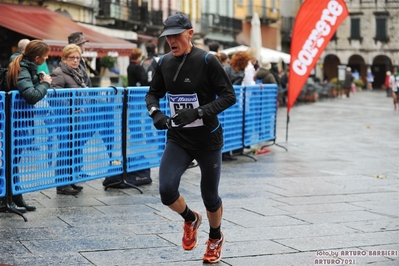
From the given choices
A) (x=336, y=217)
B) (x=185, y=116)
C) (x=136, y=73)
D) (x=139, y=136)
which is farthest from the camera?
(x=136, y=73)

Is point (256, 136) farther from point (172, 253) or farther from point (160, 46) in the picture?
point (160, 46)

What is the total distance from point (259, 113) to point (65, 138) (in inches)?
227

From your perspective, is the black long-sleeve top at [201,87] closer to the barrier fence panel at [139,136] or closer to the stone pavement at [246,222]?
the stone pavement at [246,222]

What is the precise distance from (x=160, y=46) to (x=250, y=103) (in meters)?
32.0

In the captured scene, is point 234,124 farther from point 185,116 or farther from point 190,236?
point 185,116

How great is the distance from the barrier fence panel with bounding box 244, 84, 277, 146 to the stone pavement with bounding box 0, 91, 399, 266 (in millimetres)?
1218

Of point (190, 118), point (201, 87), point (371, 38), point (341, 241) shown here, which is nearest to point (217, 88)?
point (201, 87)

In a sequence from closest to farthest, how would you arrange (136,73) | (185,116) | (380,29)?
(185,116) < (136,73) < (380,29)

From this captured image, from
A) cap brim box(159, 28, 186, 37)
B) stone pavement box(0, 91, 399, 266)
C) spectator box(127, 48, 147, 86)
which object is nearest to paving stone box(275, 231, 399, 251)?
stone pavement box(0, 91, 399, 266)

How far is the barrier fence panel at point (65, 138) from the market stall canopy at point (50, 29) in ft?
32.6

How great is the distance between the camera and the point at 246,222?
25.1 ft

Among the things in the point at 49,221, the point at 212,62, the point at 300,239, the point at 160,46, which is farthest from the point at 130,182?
the point at 160,46

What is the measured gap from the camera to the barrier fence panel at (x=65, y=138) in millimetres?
8031

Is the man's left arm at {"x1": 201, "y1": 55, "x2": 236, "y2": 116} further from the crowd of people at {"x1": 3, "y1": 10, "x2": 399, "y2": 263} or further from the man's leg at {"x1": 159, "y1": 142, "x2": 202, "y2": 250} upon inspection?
the man's leg at {"x1": 159, "y1": 142, "x2": 202, "y2": 250}
